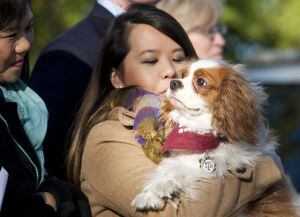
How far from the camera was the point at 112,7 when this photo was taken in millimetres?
4867

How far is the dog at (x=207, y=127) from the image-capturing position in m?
3.34

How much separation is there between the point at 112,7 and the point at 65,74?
28.2 inches

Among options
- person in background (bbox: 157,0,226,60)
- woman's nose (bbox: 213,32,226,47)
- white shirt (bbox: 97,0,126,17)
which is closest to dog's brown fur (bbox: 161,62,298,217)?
white shirt (bbox: 97,0,126,17)

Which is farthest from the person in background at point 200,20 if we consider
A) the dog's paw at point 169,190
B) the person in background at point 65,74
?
the dog's paw at point 169,190

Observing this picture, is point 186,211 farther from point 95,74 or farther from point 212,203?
point 95,74

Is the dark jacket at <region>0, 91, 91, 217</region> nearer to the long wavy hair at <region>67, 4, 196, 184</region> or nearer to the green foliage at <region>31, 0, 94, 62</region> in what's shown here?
the long wavy hair at <region>67, 4, 196, 184</region>

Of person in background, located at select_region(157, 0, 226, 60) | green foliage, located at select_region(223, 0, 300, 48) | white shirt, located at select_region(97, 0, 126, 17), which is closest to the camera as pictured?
white shirt, located at select_region(97, 0, 126, 17)

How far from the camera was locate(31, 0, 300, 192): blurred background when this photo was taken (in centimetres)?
837

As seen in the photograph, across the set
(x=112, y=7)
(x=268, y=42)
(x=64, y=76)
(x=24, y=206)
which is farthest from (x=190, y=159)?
(x=268, y=42)

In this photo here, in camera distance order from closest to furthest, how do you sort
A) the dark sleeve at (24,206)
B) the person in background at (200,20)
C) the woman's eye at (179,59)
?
the dark sleeve at (24,206) → the woman's eye at (179,59) → the person in background at (200,20)

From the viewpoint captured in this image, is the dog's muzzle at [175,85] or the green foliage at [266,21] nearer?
the dog's muzzle at [175,85]

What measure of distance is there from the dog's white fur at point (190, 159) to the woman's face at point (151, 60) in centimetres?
37

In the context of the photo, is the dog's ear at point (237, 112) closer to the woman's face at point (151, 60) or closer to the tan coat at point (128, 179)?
the tan coat at point (128, 179)

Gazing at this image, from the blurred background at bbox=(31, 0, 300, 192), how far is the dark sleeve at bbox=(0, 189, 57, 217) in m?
1.25
